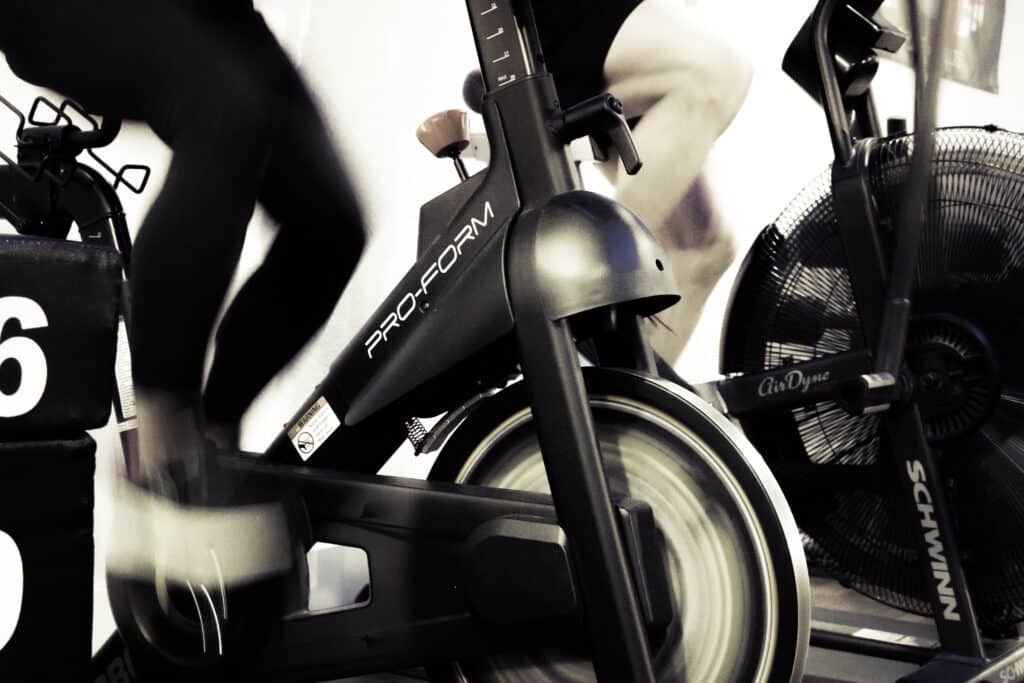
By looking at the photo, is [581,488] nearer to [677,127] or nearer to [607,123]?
[607,123]

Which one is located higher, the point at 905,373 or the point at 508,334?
the point at 508,334

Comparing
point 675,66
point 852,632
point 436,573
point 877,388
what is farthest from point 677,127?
point 436,573

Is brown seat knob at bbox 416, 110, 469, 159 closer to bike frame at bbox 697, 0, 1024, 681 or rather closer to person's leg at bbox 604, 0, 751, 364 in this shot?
bike frame at bbox 697, 0, 1024, 681

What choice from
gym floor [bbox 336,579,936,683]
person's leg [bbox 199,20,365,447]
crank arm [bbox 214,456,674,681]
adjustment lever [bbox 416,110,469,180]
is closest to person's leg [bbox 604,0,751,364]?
gym floor [bbox 336,579,936,683]

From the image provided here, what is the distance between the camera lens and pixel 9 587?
48.8 inches

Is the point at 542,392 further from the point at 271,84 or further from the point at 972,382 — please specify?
the point at 972,382

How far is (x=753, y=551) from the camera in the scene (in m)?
1.29

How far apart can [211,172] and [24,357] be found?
0.44 m

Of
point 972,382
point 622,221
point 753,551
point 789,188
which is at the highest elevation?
point 789,188

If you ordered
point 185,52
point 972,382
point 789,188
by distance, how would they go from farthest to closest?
1. point 789,188
2. point 972,382
3. point 185,52

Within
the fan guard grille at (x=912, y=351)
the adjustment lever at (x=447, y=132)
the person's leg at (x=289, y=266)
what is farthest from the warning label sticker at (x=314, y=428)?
the fan guard grille at (x=912, y=351)

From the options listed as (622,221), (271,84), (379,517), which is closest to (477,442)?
(379,517)

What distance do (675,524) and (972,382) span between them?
835 millimetres

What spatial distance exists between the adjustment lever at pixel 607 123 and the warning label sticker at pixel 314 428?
1.80 feet
